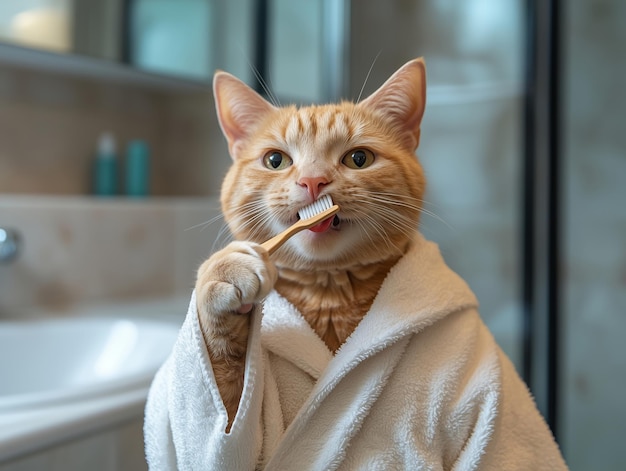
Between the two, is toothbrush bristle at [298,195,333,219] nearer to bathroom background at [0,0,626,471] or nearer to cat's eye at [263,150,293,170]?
cat's eye at [263,150,293,170]

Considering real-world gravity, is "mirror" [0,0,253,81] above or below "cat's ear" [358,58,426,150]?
above

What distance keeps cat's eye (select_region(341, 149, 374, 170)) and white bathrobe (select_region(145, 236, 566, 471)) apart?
0.10 metres

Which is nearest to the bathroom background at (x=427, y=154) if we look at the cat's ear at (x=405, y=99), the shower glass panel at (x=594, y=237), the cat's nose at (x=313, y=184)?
the shower glass panel at (x=594, y=237)

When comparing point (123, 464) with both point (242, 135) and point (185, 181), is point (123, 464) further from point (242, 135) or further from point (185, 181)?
point (185, 181)

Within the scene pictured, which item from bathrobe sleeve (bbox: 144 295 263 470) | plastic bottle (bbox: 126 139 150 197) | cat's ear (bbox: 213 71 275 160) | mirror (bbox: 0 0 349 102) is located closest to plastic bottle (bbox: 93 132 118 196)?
plastic bottle (bbox: 126 139 150 197)

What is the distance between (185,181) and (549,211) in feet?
3.04

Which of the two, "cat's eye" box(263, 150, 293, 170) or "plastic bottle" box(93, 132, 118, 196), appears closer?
"cat's eye" box(263, 150, 293, 170)

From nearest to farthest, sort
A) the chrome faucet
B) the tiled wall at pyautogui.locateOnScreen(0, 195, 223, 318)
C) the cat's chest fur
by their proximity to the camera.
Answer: the cat's chest fur → the chrome faucet → the tiled wall at pyautogui.locateOnScreen(0, 195, 223, 318)

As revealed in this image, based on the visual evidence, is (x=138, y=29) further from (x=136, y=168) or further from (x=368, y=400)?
(x=368, y=400)

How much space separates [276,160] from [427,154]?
0.71m

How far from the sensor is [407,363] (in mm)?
473

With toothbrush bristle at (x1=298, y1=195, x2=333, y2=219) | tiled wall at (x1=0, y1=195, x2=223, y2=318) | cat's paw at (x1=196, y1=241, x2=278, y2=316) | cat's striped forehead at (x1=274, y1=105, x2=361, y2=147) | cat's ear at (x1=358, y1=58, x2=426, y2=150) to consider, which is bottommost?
tiled wall at (x1=0, y1=195, x2=223, y2=318)

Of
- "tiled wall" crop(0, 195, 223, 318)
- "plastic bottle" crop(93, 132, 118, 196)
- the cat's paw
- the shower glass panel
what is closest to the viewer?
the cat's paw

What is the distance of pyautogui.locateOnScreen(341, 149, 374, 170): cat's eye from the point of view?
1.61 ft
